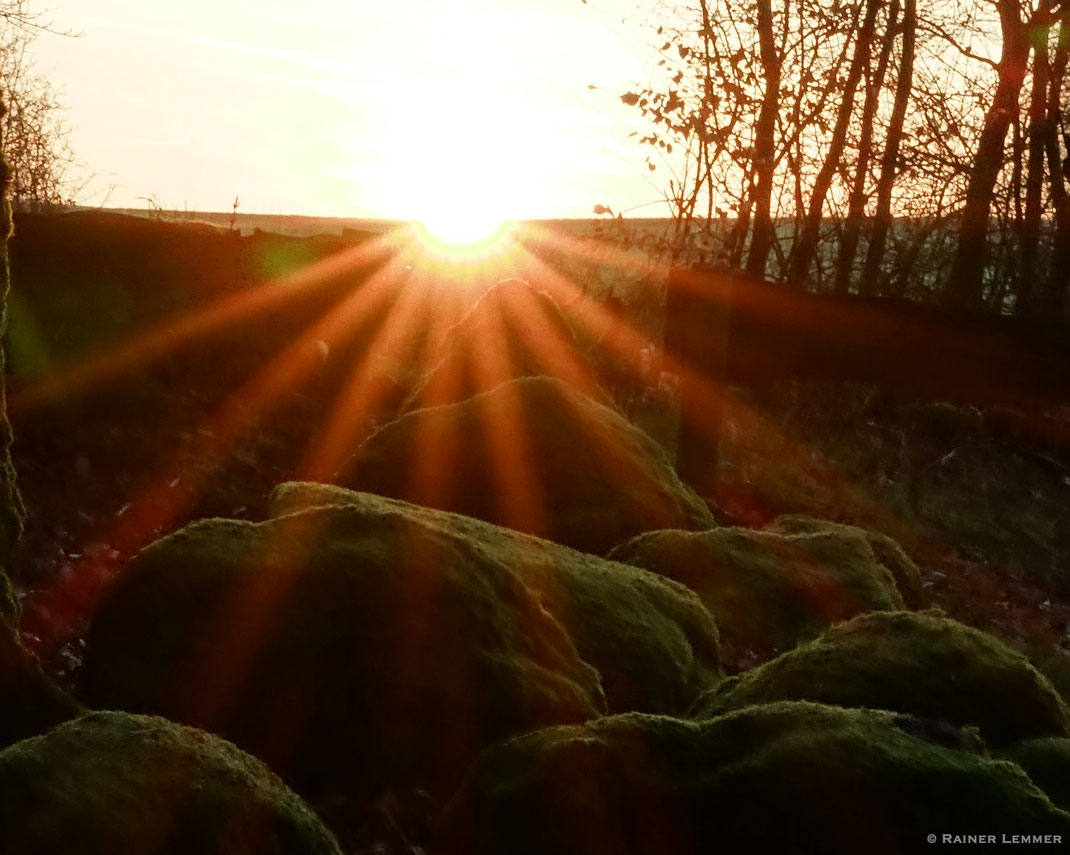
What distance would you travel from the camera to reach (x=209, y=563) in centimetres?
527

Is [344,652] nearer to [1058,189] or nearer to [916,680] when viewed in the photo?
[916,680]

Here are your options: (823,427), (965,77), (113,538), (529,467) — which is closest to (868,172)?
(965,77)

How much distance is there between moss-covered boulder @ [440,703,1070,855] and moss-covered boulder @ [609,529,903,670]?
8.71ft

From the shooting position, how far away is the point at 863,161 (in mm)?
19047

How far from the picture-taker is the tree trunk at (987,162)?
18312 mm

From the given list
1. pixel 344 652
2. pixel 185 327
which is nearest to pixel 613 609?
pixel 344 652

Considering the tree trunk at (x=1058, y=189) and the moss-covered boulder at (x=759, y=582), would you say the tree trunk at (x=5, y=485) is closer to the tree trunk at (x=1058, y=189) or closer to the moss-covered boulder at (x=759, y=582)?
the moss-covered boulder at (x=759, y=582)

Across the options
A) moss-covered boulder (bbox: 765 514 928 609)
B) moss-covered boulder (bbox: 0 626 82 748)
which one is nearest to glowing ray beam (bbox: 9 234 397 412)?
moss-covered boulder (bbox: 0 626 82 748)

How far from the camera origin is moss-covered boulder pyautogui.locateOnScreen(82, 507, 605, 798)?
4734 millimetres

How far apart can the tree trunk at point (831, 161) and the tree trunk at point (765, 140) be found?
1869 mm

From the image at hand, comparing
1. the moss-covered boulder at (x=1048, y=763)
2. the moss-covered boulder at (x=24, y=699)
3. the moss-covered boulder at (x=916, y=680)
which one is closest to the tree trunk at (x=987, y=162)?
the moss-covered boulder at (x=916, y=680)

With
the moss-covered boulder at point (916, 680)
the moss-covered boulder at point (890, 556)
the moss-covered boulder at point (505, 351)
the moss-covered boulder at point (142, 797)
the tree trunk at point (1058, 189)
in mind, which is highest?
the tree trunk at point (1058, 189)

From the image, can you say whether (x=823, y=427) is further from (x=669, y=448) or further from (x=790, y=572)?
(x=790, y=572)

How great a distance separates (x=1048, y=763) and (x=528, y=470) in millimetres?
4286
